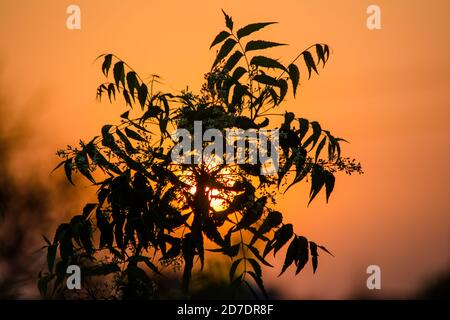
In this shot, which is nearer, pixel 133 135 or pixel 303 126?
pixel 133 135

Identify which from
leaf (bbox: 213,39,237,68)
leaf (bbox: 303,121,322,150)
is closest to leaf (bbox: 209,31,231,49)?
leaf (bbox: 213,39,237,68)

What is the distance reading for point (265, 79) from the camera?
648 centimetres

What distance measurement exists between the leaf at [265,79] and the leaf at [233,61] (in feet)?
0.64

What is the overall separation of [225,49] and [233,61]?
0.51ft

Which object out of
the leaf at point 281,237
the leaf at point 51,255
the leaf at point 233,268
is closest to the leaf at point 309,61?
the leaf at point 281,237

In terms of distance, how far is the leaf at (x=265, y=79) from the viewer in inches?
254

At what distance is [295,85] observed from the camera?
6.57m

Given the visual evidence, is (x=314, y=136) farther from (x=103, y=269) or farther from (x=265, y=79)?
(x=103, y=269)

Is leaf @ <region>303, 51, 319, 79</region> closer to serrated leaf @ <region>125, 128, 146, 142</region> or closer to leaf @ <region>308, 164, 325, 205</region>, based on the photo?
leaf @ <region>308, 164, 325, 205</region>

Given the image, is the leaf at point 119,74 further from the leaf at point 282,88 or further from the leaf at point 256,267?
the leaf at point 256,267

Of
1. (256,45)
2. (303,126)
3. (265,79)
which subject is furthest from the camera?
(256,45)

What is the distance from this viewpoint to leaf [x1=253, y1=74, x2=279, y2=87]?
6456mm

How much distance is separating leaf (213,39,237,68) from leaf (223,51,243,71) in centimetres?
6

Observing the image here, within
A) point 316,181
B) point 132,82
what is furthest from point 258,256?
point 132,82
